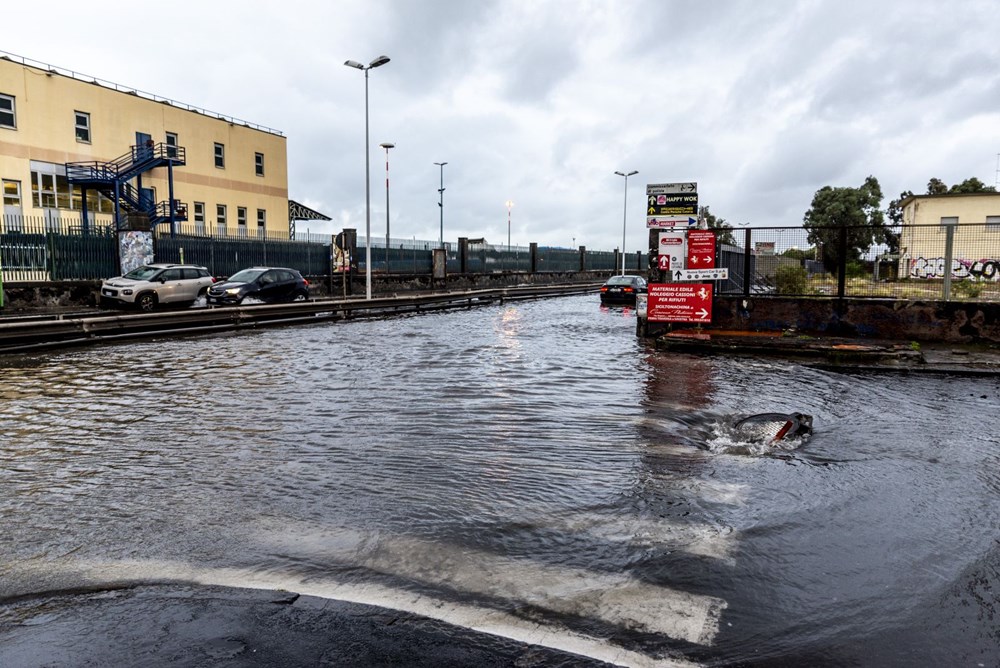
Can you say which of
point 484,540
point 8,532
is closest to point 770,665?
point 484,540

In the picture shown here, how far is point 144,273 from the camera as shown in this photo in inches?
905

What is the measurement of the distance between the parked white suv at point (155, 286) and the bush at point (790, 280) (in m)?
18.3

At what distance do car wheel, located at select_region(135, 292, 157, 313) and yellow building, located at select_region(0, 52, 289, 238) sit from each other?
7060 millimetres

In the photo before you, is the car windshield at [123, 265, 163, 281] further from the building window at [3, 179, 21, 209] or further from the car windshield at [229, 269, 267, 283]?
the building window at [3, 179, 21, 209]

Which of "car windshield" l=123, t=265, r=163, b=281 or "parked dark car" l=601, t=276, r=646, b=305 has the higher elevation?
"car windshield" l=123, t=265, r=163, b=281

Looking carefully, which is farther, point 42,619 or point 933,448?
point 933,448

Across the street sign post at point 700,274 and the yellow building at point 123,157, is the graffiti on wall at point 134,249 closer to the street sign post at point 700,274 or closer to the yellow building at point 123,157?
the yellow building at point 123,157

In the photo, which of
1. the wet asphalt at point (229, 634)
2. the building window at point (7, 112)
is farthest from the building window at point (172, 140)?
the wet asphalt at point (229, 634)

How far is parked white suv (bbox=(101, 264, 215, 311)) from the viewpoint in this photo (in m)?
22.2

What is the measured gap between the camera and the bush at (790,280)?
1655 cm

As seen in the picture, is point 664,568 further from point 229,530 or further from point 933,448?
point 933,448

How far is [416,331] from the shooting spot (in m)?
18.9

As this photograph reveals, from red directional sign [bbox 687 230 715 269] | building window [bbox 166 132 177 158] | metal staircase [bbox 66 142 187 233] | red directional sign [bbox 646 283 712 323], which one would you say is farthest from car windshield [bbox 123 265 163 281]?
building window [bbox 166 132 177 158]

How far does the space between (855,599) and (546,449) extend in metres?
3.35
